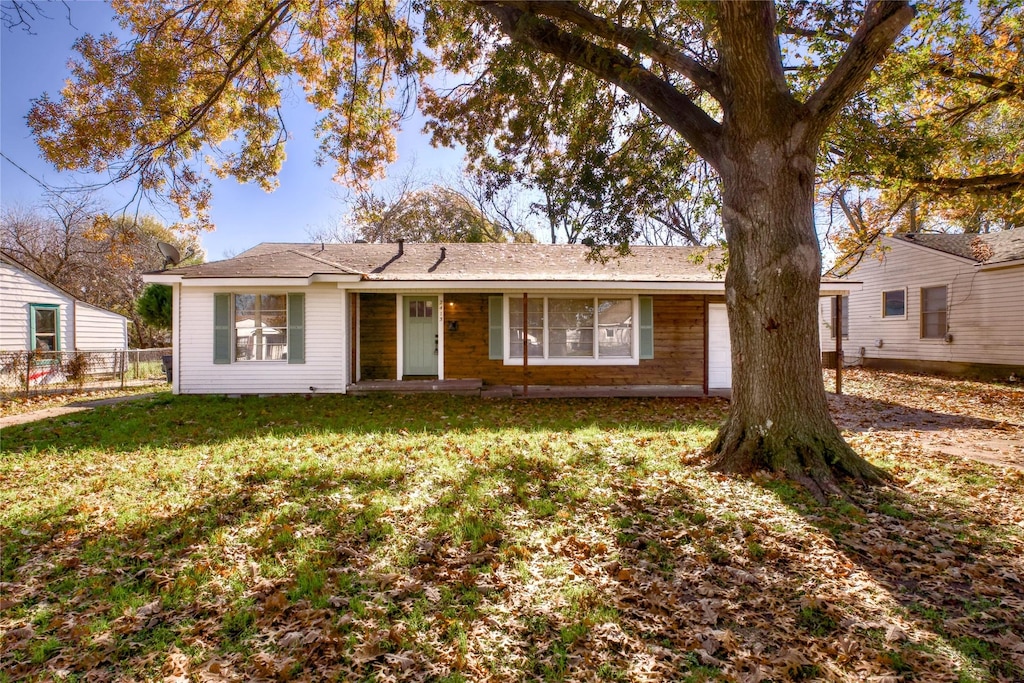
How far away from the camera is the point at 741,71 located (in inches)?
198

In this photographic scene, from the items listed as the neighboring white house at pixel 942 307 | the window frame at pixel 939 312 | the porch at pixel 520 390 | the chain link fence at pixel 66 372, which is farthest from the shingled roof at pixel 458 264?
the window frame at pixel 939 312

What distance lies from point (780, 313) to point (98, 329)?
2183 cm

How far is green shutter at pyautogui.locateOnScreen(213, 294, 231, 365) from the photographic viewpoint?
36.4 feet

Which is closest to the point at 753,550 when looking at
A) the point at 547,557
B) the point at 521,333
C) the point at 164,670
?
the point at 547,557

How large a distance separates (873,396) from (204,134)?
16.3 metres

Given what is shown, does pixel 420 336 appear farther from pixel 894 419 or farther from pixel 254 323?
pixel 894 419

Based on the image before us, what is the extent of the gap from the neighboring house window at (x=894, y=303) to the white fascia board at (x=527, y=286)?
10.6m

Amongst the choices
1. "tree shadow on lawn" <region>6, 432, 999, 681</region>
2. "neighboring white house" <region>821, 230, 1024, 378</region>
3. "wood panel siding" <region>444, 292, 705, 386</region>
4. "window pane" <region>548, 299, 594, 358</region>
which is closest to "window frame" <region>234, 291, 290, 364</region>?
"wood panel siding" <region>444, 292, 705, 386</region>

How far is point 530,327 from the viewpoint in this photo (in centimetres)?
1214

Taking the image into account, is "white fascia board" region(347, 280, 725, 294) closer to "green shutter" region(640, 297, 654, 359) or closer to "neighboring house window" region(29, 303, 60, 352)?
"green shutter" region(640, 297, 654, 359)

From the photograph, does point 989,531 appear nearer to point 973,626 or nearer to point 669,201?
point 973,626

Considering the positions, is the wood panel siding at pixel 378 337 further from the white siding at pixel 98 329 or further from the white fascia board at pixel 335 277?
the white siding at pixel 98 329

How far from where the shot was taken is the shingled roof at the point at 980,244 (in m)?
13.8

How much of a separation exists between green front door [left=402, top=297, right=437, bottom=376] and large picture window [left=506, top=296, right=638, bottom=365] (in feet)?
6.92
